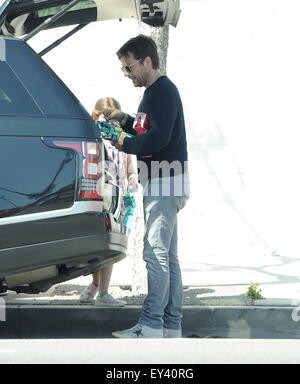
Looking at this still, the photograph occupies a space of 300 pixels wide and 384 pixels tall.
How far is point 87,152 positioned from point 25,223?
19.0 inches

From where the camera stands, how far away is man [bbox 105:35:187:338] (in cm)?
533

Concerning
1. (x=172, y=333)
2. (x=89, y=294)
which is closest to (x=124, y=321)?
(x=172, y=333)

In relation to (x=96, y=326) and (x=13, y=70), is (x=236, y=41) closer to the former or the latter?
(x=96, y=326)

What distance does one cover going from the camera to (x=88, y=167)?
4480 millimetres

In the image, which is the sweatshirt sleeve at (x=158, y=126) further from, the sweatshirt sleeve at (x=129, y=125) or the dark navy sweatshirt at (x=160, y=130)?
the sweatshirt sleeve at (x=129, y=125)

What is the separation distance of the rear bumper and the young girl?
1.66m

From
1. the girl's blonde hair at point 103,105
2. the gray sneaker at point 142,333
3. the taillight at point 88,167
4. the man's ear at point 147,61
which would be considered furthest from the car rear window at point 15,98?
the girl's blonde hair at point 103,105

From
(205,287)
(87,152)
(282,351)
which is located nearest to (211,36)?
(205,287)

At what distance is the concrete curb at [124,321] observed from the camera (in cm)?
602

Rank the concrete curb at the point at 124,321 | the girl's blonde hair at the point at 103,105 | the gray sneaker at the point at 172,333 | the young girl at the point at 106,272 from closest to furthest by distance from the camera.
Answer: the gray sneaker at the point at 172,333, the concrete curb at the point at 124,321, the young girl at the point at 106,272, the girl's blonde hair at the point at 103,105

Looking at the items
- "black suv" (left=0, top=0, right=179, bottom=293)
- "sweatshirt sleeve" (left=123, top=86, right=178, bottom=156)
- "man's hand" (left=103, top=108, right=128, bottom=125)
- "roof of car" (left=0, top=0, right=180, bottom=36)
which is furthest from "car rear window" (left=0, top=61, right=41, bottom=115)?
"man's hand" (left=103, top=108, right=128, bottom=125)

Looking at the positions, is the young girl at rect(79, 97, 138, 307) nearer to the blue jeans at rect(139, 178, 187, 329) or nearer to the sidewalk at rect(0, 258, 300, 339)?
the sidewalk at rect(0, 258, 300, 339)
